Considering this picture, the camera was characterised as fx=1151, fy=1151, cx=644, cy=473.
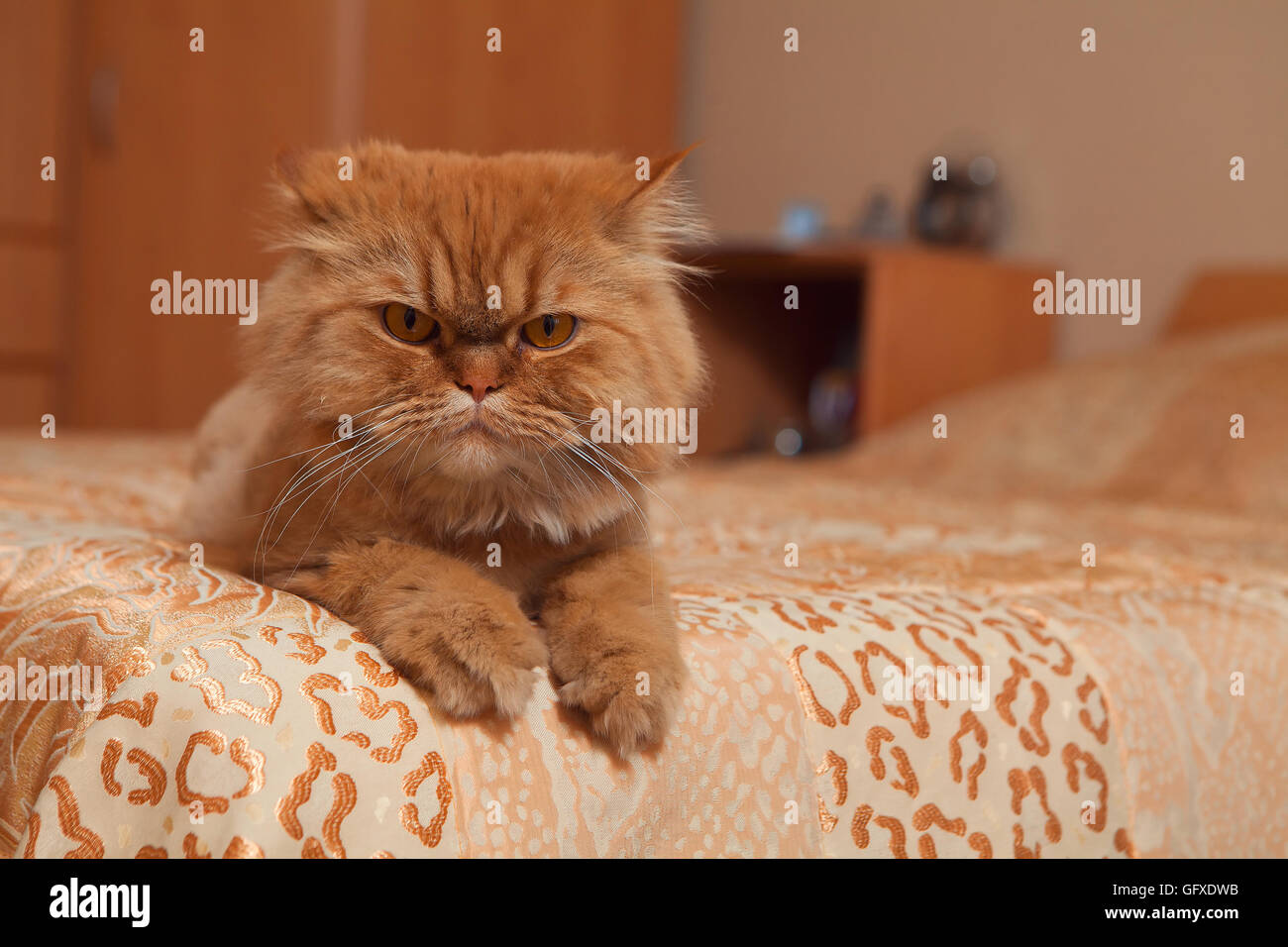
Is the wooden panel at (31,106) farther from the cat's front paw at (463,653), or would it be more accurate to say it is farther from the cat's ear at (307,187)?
the cat's front paw at (463,653)

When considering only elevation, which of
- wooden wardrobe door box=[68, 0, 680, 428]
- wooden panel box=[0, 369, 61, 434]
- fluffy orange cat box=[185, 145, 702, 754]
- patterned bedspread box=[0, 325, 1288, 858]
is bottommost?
patterned bedspread box=[0, 325, 1288, 858]

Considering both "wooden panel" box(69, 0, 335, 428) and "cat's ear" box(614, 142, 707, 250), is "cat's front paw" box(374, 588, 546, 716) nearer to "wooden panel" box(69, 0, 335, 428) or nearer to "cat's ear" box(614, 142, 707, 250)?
"cat's ear" box(614, 142, 707, 250)

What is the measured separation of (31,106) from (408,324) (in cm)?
396

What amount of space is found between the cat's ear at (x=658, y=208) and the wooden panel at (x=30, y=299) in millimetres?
3852

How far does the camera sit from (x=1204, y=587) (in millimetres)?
1414

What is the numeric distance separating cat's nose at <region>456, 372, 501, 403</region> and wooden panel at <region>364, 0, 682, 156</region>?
294 cm

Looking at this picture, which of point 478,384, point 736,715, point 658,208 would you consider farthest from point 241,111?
point 736,715

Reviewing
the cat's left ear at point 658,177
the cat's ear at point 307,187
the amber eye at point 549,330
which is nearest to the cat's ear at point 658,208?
the cat's left ear at point 658,177

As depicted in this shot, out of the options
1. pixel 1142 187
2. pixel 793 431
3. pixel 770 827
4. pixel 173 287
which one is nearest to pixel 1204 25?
pixel 1142 187

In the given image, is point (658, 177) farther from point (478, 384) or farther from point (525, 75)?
point (525, 75)

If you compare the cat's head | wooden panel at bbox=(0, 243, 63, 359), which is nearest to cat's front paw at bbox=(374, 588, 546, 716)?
the cat's head

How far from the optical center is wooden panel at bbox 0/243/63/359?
13.9 ft

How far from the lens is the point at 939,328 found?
10.5ft

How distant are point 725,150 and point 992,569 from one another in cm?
316
